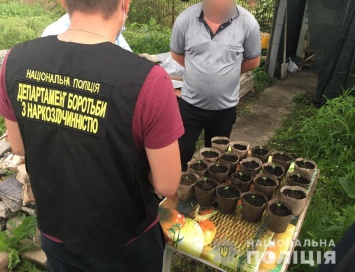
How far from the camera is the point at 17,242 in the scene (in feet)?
8.54

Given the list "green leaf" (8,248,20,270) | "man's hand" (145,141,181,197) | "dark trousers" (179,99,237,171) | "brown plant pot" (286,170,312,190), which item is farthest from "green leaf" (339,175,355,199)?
"green leaf" (8,248,20,270)

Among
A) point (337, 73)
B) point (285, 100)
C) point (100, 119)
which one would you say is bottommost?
point (285, 100)

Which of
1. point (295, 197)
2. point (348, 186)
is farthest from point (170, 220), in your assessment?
point (348, 186)

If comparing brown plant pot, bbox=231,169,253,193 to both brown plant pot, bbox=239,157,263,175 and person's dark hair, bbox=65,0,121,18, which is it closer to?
brown plant pot, bbox=239,157,263,175

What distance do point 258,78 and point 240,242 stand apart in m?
5.52

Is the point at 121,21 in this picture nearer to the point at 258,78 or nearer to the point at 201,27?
the point at 201,27

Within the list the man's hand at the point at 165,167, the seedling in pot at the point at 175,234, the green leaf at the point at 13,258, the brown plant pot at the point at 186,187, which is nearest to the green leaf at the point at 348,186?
the brown plant pot at the point at 186,187

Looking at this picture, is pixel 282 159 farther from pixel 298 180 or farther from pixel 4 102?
pixel 4 102

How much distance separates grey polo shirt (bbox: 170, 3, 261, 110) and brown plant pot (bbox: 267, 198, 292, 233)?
1.11 metres

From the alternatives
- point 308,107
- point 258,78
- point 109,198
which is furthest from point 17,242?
point 258,78

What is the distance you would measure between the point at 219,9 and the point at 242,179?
1293mm

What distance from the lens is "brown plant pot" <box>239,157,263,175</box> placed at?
2.03m

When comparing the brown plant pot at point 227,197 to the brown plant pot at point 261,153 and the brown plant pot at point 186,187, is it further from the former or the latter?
the brown plant pot at point 261,153

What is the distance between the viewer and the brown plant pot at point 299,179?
1.91 m
